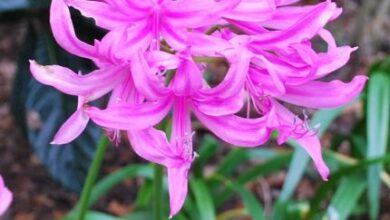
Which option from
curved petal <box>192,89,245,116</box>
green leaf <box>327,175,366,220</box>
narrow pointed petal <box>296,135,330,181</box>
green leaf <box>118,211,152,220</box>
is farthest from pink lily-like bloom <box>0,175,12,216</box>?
green leaf <box>327,175,366,220</box>

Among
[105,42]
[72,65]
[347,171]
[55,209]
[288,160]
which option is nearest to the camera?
[105,42]

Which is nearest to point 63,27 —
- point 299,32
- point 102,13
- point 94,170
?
point 102,13

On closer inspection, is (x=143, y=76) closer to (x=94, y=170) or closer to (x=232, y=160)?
(x=94, y=170)

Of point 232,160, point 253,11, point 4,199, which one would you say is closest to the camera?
point 4,199

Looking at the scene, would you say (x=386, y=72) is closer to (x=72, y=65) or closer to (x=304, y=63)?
(x=72, y=65)

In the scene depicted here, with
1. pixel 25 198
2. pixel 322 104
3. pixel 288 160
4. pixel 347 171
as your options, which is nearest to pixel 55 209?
pixel 25 198
